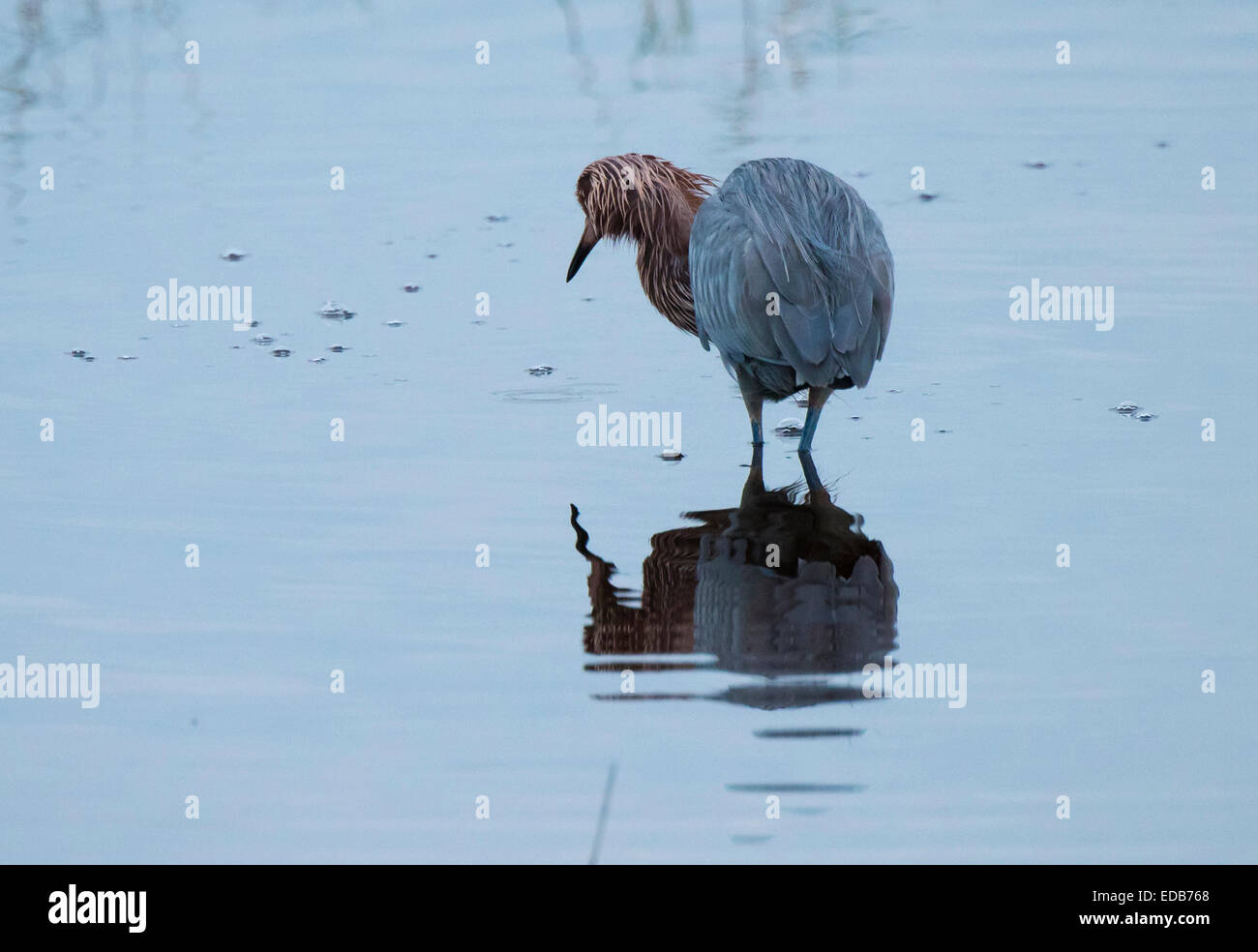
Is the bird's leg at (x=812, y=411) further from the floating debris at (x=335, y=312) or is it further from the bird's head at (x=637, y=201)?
the floating debris at (x=335, y=312)

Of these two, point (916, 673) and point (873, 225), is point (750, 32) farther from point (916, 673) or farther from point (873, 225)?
point (916, 673)

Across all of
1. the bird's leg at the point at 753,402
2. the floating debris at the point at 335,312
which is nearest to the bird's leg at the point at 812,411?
the bird's leg at the point at 753,402

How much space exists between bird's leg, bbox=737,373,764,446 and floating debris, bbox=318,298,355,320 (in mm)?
2248

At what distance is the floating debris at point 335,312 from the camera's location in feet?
29.7

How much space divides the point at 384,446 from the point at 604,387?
107cm

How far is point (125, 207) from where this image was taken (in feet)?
34.7

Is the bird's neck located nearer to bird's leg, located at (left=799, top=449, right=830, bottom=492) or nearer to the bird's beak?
the bird's beak

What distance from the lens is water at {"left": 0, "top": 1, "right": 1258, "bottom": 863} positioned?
17.3 feet

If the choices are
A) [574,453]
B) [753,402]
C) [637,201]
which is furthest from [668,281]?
[574,453]

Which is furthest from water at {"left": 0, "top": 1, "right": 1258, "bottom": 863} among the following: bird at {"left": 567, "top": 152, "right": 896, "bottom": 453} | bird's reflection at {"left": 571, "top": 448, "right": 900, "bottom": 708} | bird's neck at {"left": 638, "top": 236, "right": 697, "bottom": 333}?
bird at {"left": 567, "top": 152, "right": 896, "bottom": 453}

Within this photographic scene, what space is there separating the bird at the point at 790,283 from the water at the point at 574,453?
401 millimetres

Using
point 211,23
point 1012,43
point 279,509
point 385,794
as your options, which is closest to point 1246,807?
point 385,794
